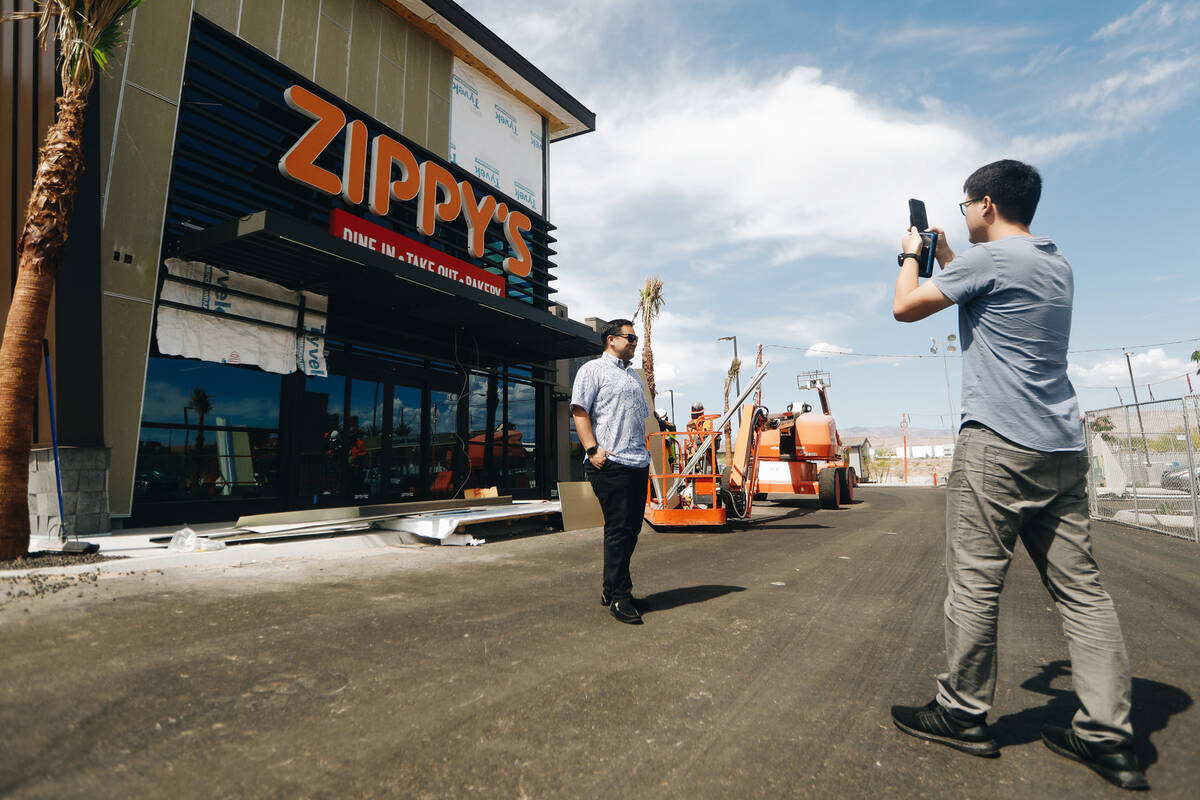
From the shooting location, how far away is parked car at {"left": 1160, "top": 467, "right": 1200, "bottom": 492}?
7776 mm

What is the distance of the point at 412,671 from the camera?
8.66 ft

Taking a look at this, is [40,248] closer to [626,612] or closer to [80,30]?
[80,30]

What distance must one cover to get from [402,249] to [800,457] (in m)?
10.2

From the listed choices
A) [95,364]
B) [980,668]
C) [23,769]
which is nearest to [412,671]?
[23,769]

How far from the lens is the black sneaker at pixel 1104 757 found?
1761mm

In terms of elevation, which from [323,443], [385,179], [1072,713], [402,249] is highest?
[385,179]

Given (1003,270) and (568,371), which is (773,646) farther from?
(568,371)

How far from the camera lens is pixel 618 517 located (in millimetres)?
3781

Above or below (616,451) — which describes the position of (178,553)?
below

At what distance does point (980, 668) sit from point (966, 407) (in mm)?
922

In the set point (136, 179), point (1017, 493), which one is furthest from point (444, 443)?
point (1017, 493)

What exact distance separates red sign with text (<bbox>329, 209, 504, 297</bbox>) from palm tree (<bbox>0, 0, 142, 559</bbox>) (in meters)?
3.58

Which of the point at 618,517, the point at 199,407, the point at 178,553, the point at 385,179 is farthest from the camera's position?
the point at 385,179

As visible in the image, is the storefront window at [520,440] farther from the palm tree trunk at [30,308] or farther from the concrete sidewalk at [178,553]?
the palm tree trunk at [30,308]
